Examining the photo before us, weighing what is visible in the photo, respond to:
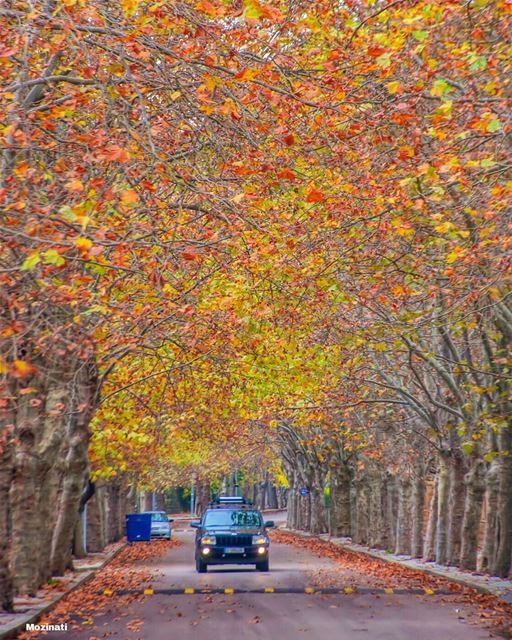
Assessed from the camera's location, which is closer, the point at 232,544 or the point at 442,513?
the point at 232,544

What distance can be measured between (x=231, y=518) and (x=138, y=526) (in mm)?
22751

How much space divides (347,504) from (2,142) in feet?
144

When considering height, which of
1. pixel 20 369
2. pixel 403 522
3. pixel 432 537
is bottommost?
pixel 432 537

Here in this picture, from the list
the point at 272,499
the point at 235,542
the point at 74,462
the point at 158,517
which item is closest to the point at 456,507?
the point at 235,542

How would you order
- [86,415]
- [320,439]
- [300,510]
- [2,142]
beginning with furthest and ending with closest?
[300,510], [320,439], [86,415], [2,142]

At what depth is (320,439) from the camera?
45.9m

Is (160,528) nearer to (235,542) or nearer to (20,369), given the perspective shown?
(235,542)

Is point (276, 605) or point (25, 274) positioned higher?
point (25, 274)

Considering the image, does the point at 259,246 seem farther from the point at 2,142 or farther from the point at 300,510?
the point at 300,510

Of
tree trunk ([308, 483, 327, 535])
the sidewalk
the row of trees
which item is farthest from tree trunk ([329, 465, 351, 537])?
the row of trees

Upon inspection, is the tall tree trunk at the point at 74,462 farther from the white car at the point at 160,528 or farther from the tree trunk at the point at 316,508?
the tree trunk at the point at 316,508

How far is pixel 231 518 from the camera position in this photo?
31.5 m

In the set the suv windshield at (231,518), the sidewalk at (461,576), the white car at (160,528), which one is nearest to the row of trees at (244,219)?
the sidewalk at (461,576)

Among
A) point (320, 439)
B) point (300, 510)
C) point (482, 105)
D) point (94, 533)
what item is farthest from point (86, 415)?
point (300, 510)
